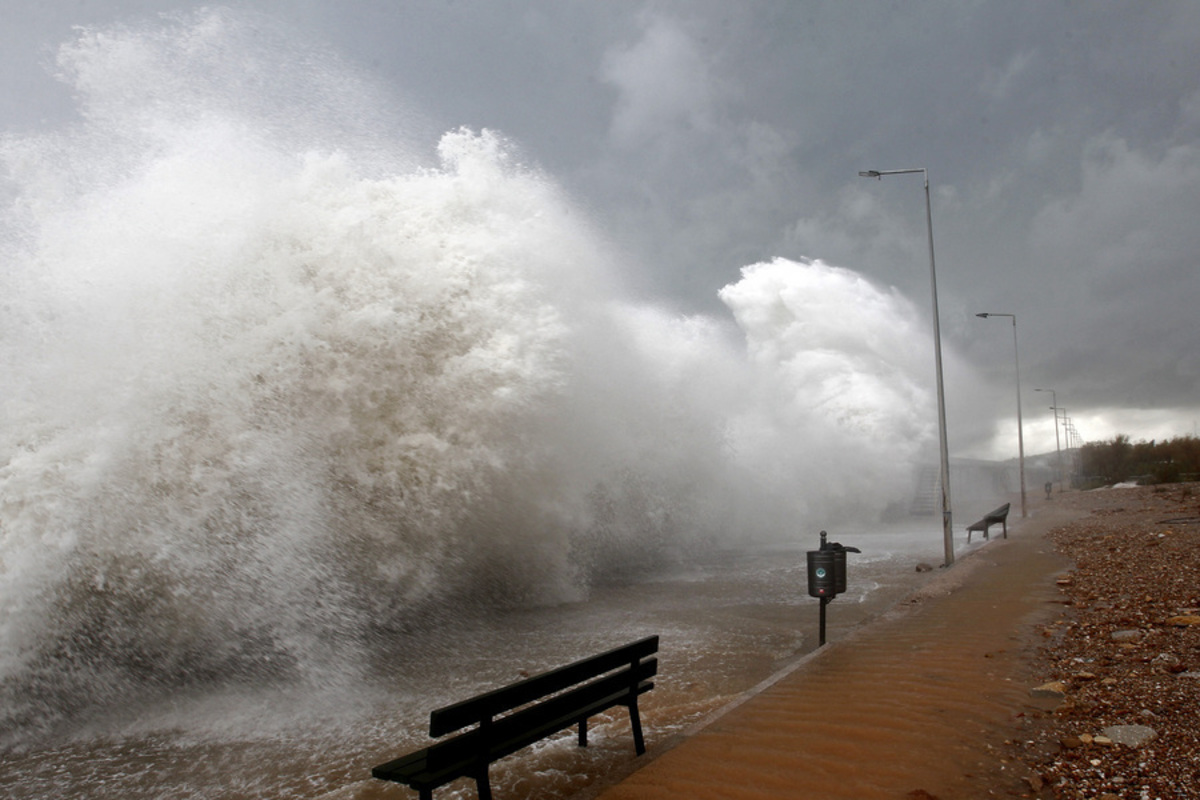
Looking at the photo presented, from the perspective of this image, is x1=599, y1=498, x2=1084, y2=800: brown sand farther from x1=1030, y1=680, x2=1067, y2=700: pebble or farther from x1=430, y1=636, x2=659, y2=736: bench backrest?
x1=430, y1=636, x2=659, y2=736: bench backrest

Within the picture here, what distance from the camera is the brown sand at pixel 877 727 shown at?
407cm

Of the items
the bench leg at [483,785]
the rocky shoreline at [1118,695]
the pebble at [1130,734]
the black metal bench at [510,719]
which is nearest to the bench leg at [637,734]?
the black metal bench at [510,719]

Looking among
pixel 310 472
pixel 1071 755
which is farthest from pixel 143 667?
pixel 1071 755

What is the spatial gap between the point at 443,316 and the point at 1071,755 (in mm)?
10337

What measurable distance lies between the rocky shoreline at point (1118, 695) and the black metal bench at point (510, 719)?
238 centimetres

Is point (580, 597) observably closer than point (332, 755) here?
No

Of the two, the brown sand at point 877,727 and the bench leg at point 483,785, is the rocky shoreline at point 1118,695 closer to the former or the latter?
the brown sand at point 877,727

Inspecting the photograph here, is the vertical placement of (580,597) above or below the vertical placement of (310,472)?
below

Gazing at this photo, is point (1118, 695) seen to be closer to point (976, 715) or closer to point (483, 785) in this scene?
point (976, 715)

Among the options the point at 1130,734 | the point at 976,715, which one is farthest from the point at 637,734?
the point at 1130,734

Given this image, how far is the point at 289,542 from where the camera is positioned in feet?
30.5

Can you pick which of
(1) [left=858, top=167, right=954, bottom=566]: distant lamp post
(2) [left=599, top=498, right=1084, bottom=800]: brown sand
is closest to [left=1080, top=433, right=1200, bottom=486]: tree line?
(1) [left=858, top=167, right=954, bottom=566]: distant lamp post

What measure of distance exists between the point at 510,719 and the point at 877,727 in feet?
8.64

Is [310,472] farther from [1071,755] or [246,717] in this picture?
[1071,755]
